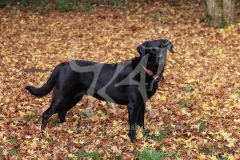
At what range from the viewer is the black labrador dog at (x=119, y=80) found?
18.4 ft

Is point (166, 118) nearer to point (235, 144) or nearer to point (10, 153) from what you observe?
point (235, 144)

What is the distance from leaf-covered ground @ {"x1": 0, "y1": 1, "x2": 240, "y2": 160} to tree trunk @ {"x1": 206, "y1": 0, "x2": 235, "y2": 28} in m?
0.36

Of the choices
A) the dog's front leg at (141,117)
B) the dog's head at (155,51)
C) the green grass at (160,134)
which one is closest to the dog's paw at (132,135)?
the green grass at (160,134)

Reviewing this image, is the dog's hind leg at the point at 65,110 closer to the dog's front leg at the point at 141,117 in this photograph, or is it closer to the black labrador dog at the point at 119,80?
the black labrador dog at the point at 119,80

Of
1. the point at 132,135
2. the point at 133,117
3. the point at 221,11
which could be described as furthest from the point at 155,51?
the point at 221,11

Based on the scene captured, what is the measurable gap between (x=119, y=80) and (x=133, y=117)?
65 cm

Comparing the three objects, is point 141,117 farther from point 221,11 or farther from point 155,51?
point 221,11

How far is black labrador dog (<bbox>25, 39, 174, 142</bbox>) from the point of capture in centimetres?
561

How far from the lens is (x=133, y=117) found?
5.77m

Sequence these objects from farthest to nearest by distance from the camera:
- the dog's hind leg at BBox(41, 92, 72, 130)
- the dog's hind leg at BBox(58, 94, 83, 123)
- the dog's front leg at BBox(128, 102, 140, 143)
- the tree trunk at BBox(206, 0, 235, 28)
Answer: the tree trunk at BBox(206, 0, 235, 28) < the dog's hind leg at BBox(58, 94, 83, 123) < the dog's hind leg at BBox(41, 92, 72, 130) < the dog's front leg at BBox(128, 102, 140, 143)

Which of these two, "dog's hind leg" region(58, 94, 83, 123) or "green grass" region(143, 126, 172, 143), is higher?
"dog's hind leg" region(58, 94, 83, 123)

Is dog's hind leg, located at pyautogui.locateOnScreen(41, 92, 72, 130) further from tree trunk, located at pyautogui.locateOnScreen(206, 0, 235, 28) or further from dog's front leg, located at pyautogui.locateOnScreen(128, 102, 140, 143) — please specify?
tree trunk, located at pyautogui.locateOnScreen(206, 0, 235, 28)

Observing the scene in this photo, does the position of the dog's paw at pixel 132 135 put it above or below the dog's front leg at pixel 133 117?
below

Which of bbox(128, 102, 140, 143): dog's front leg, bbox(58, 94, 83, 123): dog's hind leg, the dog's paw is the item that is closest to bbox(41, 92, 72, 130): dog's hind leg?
bbox(58, 94, 83, 123): dog's hind leg
